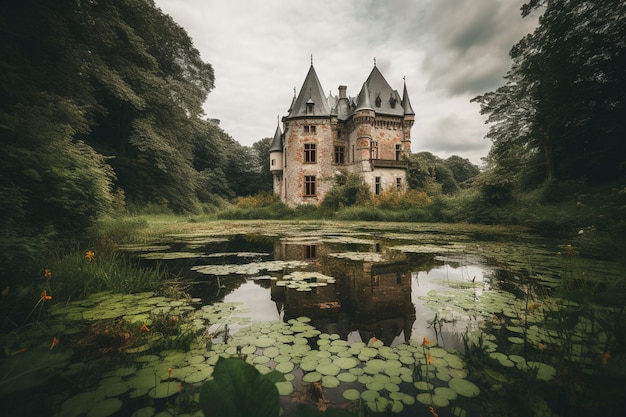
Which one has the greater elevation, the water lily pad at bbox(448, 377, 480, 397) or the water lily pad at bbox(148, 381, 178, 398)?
the water lily pad at bbox(148, 381, 178, 398)

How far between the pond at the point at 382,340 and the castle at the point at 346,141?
1900 cm

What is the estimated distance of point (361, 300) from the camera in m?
3.04

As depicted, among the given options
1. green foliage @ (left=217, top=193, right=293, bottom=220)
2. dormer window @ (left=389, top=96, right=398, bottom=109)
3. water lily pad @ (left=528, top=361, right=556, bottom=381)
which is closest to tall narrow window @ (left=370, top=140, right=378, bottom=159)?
dormer window @ (left=389, top=96, right=398, bottom=109)

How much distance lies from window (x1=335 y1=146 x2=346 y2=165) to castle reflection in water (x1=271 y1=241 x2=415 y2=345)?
21.8m

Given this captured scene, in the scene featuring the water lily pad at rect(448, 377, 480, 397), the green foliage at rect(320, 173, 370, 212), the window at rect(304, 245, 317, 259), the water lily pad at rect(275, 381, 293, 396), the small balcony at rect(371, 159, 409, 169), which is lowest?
the water lily pad at rect(448, 377, 480, 397)

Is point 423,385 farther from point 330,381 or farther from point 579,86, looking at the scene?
point 579,86

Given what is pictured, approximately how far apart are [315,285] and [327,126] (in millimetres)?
21833

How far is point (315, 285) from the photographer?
354 cm

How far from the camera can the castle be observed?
22.6 m

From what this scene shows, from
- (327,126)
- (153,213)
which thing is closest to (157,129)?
(153,213)

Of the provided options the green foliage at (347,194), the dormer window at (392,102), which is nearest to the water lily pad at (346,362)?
the green foliage at (347,194)

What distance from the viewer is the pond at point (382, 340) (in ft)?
4.73

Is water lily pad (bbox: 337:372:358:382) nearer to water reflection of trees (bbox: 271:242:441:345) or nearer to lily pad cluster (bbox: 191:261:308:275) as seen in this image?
water reflection of trees (bbox: 271:242:441:345)

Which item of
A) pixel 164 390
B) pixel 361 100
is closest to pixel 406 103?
pixel 361 100
